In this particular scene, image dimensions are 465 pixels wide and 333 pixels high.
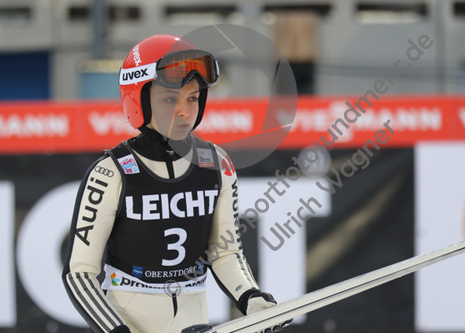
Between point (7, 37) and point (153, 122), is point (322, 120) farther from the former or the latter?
point (7, 37)

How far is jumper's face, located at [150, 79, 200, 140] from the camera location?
6.84ft

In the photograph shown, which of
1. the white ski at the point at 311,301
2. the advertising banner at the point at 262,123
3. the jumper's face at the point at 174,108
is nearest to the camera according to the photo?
the white ski at the point at 311,301

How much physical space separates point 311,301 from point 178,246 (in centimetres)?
55

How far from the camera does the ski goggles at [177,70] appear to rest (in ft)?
6.69

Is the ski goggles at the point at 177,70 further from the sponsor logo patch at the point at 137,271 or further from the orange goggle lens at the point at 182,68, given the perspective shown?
the sponsor logo patch at the point at 137,271

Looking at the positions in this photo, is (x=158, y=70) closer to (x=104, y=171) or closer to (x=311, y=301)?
(x=104, y=171)

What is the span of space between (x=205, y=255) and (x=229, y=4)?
490 inches

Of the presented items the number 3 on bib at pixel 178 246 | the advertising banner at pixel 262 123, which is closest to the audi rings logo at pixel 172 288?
the number 3 on bib at pixel 178 246

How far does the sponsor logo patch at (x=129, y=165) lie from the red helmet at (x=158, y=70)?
15cm

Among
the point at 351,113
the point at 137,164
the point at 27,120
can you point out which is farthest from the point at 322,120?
the point at 137,164

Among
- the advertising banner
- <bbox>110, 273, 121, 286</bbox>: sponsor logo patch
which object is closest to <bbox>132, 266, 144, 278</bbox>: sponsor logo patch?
<bbox>110, 273, 121, 286</bbox>: sponsor logo patch

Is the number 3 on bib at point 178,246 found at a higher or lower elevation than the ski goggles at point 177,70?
lower

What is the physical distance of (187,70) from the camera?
2.06m

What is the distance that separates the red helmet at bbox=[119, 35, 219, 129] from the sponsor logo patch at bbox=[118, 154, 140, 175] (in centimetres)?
15
